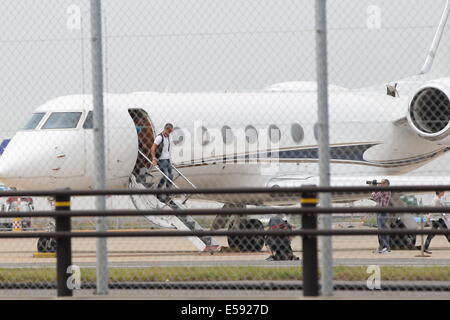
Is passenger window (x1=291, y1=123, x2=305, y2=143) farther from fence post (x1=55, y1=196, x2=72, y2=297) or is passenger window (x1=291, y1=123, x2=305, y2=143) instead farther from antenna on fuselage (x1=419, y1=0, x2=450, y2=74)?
fence post (x1=55, y1=196, x2=72, y2=297)

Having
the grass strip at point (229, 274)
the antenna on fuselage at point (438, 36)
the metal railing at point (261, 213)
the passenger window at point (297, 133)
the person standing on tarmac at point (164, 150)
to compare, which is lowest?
the grass strip at point (229, 274)

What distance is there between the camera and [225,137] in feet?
68.8

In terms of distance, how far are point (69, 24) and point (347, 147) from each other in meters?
13.6

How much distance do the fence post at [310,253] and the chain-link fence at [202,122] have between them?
12 centimetres

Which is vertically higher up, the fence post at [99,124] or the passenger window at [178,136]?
the passenger window at [178,136]

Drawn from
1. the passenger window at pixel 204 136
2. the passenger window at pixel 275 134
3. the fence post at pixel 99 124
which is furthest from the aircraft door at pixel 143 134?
the fence post at pixel 99 124

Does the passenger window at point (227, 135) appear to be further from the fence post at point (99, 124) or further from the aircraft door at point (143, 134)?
the fence post at point (99, 124)

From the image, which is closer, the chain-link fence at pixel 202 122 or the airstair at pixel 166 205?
the chain-link fence at pixel 202 122

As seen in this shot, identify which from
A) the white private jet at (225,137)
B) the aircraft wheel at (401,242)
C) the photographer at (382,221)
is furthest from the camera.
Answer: the white private jet at (225,137)

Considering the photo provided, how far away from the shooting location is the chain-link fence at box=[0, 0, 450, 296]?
9.43 meters

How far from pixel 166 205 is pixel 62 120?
3.45m

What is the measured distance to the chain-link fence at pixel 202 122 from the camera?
943 cm

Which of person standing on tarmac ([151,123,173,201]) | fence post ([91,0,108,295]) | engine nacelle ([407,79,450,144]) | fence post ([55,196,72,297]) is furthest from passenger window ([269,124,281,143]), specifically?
fence post ([55,196,72,297])

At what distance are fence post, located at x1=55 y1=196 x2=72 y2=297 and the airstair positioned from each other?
5139 millimetres
